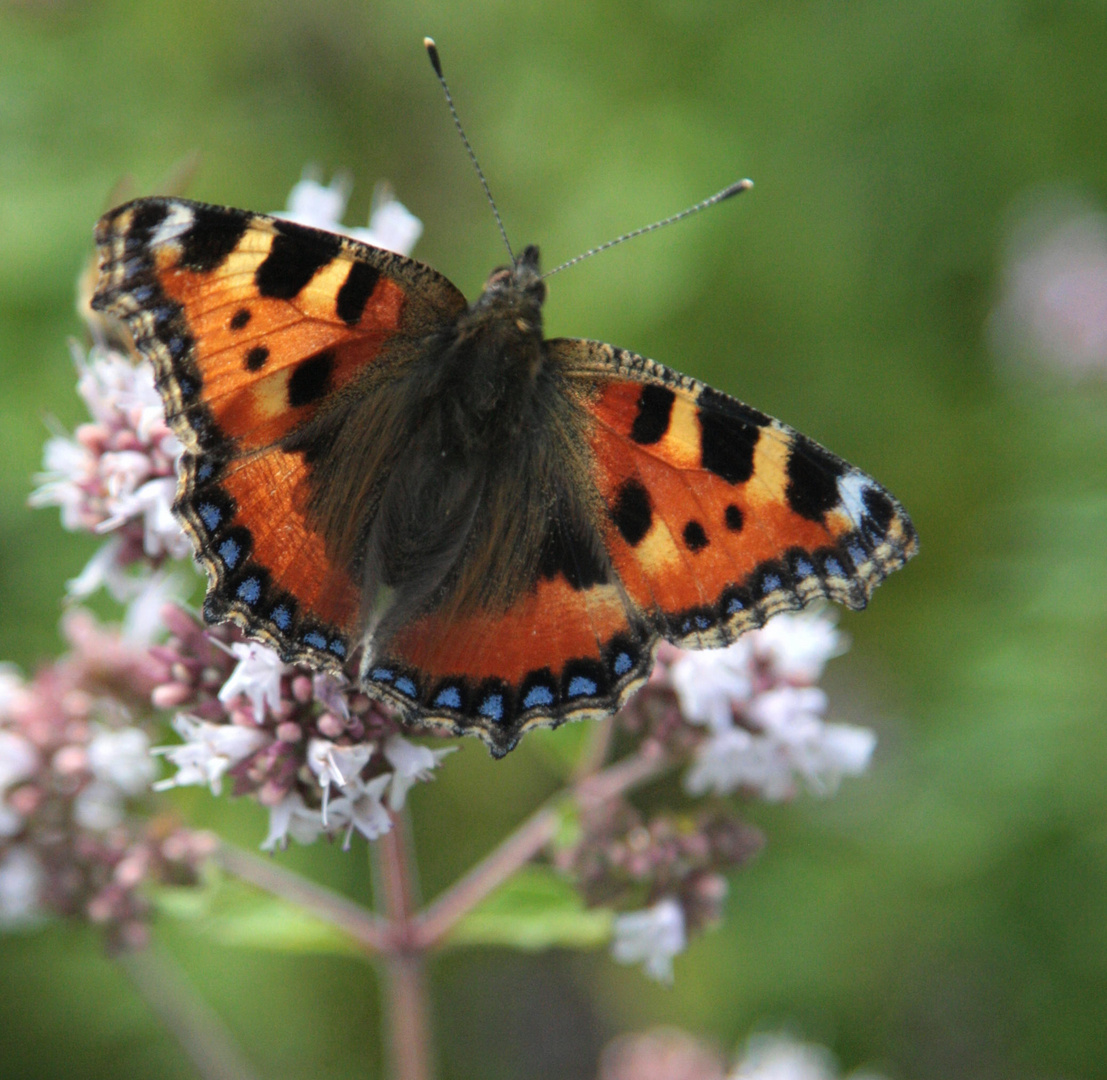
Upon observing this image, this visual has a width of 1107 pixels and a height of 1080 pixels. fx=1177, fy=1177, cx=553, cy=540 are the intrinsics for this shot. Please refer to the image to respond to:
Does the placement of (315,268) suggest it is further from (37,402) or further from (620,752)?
(620,752)

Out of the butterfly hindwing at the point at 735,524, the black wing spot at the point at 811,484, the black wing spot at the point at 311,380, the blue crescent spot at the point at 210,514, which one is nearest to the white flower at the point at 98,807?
the blue crescent spot at the point at 210,514

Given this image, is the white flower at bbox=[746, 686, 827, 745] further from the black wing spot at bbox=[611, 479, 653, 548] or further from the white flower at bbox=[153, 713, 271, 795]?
the white flower at bbox=[153, 713, 271, 795]

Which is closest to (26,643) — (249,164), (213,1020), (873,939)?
(213,1020)

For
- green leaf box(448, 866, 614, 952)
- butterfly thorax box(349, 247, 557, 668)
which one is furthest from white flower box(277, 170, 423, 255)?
green leaf box(448, 866, 614, 952)

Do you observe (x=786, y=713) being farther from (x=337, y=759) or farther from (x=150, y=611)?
(x=150, y=611)

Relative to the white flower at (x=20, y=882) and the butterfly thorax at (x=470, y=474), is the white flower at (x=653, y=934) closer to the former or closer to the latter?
the butterfly thorax at (x=470, y=474)

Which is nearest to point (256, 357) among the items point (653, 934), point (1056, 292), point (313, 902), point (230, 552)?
point (230, 552)
